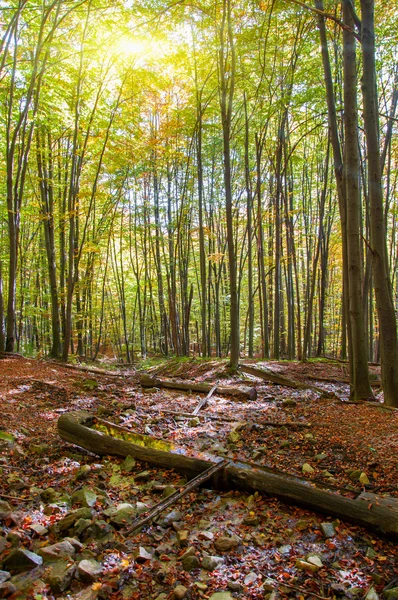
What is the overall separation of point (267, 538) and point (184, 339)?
538 inches

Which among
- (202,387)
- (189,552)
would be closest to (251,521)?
(189,552)

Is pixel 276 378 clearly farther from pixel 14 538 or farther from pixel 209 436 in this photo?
pixel 14 538

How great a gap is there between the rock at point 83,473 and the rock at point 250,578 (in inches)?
64.6

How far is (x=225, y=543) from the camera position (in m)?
2.27

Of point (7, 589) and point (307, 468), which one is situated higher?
point (7, 589)

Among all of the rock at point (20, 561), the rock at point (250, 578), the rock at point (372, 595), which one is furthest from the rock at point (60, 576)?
the rock at point (372, 595)

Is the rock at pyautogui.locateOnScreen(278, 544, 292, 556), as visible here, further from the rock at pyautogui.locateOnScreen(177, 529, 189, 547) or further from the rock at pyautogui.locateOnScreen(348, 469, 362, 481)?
the rock at pyautogui.locateOnScreen(348, 469, 362, 481)

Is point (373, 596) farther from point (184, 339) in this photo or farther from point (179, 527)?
point (184, 339)

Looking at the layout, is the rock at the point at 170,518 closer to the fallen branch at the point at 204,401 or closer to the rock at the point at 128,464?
the rock at the point at 128,464

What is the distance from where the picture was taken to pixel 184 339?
52.4 ft

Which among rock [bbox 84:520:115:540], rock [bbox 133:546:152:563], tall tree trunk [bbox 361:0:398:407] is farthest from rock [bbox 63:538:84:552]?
tall tree trunk [bbox 361:0:398:407]

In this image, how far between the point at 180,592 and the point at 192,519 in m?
0.71

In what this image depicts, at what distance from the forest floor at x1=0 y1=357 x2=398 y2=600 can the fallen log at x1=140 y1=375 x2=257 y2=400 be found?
1.18 meters

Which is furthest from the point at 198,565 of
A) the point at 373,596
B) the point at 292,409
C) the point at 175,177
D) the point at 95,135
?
the point at 175,177
